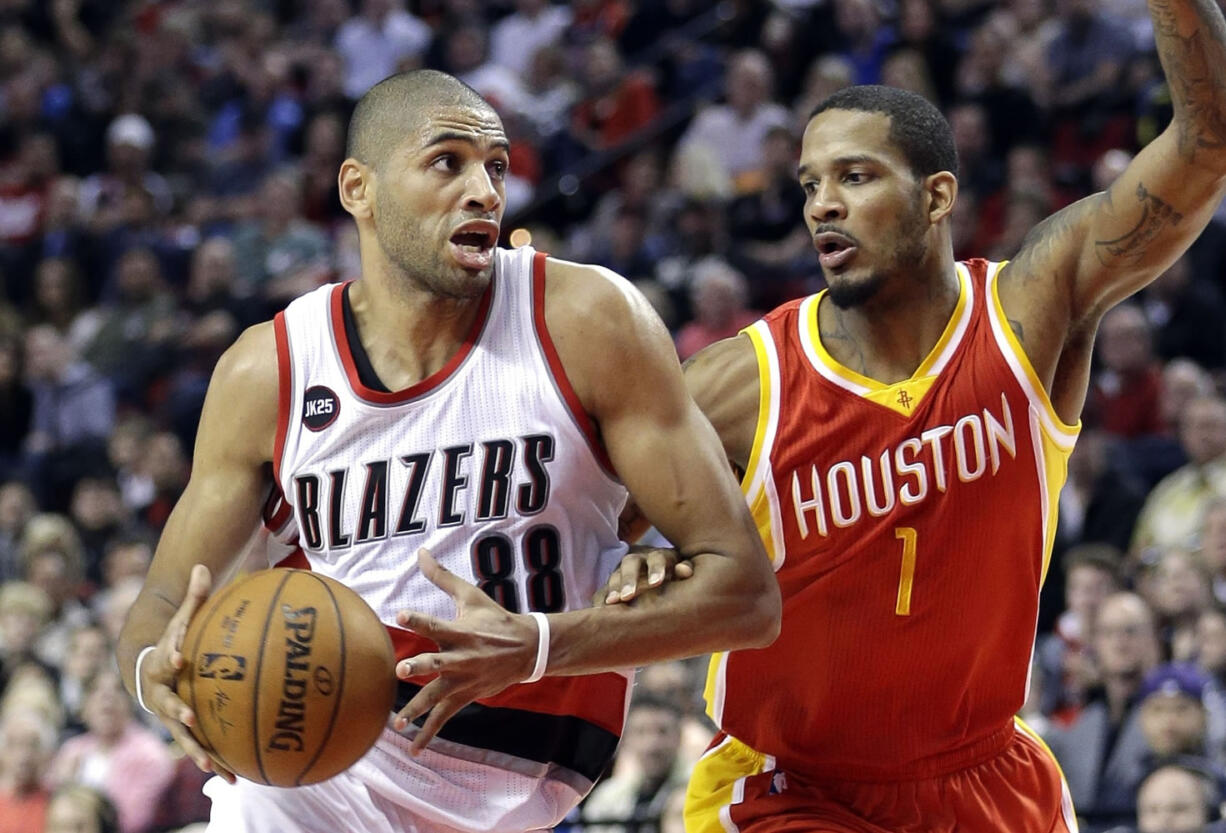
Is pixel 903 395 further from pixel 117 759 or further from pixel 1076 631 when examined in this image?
pixel 117 759

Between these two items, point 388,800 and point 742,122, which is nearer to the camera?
point 388,800

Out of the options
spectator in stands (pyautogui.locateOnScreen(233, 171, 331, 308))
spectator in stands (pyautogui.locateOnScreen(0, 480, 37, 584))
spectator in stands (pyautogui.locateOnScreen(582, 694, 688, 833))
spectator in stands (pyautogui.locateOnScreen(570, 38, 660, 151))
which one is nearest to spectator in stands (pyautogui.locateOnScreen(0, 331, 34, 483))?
spectator in stands (pyautogui.locateOnScreen(0, 480, 37, 584))

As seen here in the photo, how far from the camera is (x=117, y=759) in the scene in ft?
24.1

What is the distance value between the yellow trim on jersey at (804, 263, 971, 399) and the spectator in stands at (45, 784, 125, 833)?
12.5ft

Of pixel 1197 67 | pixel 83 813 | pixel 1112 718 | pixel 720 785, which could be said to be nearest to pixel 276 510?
pixel 720 785

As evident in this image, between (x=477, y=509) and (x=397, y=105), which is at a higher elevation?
(x=397, y=105)

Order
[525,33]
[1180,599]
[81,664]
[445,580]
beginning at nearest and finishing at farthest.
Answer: [445,580]
[1180,599]
[81,664]
[525,33]

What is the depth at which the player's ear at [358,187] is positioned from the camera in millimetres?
3701

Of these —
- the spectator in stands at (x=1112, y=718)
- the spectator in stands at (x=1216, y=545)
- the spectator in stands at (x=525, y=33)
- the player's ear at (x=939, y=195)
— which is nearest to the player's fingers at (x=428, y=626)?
the player's ear at (x=939, y=195)

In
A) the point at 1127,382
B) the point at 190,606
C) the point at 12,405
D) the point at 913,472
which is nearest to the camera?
the point at 190,606

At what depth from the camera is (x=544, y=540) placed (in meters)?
3.47

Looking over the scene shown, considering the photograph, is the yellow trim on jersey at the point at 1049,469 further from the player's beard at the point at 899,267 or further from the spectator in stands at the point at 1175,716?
the spectator in stands at the point at 1175,716

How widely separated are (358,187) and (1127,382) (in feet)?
17.7

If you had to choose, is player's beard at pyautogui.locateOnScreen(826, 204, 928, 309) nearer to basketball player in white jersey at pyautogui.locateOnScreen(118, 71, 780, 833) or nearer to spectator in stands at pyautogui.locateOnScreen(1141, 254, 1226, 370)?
basketball player in white jersey at pyautogui.locateOnScreen(118, 71, 780, 833)
